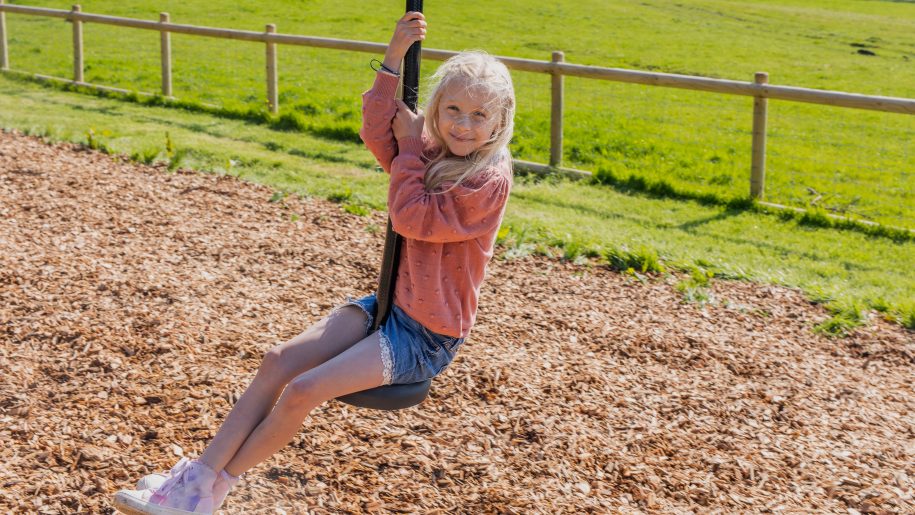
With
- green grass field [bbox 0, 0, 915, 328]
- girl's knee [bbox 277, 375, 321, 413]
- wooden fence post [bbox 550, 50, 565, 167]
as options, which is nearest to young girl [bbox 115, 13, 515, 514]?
girl's knee [bbox 277, 375, 321, 413]

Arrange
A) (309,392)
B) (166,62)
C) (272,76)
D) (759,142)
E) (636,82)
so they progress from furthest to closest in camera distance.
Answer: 1. (166,62)
2. (272,76)
3. (636,82)
4. (759,142)
5. (309,392)

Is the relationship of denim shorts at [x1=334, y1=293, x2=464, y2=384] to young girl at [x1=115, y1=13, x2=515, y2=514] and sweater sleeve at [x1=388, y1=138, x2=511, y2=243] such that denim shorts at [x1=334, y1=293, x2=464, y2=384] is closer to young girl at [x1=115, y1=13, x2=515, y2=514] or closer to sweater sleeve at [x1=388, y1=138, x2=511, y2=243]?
young girl at [x1=115, y1=13, x2=515, y2=514]

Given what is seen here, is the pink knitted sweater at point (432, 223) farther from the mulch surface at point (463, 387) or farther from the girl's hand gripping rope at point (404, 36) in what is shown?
the mulch surface at point (463, 387)

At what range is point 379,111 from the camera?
3117mm

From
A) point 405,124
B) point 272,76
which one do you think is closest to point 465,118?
point 405,124

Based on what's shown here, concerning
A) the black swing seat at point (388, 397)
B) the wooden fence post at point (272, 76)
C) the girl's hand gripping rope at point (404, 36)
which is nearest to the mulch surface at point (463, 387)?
the black swing seat at point (388, 397)

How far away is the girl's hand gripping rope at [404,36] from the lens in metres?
3.04

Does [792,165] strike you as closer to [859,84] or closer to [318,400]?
[859,84]

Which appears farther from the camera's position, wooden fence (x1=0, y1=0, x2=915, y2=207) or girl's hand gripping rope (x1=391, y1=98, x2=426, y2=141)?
wooden fence (x1=0, y1=0, x2=915, y2=207)

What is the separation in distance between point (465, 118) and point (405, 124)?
0.64 ft

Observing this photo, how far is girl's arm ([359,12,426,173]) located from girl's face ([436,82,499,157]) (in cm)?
16

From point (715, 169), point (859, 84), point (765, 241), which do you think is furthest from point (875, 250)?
point (859, 84)

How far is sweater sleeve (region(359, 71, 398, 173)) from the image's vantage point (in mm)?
3109

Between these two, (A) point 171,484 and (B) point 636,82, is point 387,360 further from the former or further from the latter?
(B) point 636,82
